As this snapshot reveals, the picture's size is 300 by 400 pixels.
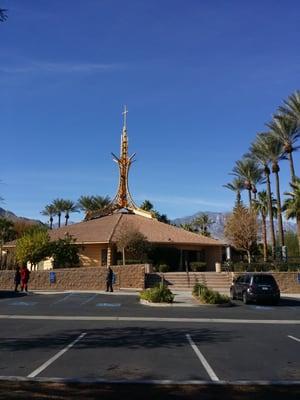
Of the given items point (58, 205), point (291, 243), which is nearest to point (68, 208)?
point (58, 205)

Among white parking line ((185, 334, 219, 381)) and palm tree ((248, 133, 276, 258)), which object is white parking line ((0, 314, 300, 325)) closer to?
white parking line ((185, 334, 219, 381))

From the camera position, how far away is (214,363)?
35.1 ft

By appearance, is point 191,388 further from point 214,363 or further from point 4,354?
point 4,354

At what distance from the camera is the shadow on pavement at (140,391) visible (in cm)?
785

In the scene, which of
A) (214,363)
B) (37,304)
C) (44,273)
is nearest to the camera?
(214,363)

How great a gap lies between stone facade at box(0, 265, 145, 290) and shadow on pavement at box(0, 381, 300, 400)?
2926 centimetres

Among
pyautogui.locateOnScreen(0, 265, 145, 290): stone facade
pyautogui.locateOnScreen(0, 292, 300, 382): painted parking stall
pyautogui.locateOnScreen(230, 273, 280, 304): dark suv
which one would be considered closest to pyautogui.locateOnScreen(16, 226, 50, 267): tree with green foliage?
pyautogui.locateOnScreen(0, 265, 145, 290): stone facade

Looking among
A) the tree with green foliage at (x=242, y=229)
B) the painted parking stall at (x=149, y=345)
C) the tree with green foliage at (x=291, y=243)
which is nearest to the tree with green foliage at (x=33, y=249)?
the painted parking stall at (x=149, y=345)

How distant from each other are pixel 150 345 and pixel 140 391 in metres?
4.70

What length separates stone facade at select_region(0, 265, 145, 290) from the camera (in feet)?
124

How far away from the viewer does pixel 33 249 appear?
4116cm

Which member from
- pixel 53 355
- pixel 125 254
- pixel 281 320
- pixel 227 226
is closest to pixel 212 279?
pixel 125 254

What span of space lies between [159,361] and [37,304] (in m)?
15.8

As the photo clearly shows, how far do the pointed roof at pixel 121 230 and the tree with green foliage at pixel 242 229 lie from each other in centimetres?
326
